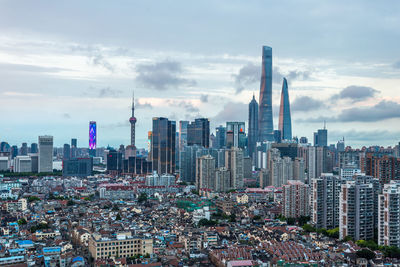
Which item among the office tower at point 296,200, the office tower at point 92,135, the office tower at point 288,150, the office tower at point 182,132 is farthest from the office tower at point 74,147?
the office tower at point 296,200

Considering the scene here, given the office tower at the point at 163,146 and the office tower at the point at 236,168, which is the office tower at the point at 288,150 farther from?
the office tower at the point at 236,168

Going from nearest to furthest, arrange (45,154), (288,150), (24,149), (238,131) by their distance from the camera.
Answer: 1. (45,154)
2. (288,150)
3. (238,131)
4. (24,149)

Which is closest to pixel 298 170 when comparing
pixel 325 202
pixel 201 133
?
pixel 325 202

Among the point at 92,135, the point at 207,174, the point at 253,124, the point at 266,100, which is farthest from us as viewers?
the point at 92,135

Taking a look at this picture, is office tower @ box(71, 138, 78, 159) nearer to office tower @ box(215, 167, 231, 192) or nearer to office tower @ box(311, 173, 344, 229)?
office tower @ box(215, 167, 231, 192)

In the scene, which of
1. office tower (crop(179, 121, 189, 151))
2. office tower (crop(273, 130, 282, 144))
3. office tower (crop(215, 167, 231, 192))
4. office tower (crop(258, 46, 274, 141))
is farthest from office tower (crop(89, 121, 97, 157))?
office tower (crop(215, 167, 231, 192))

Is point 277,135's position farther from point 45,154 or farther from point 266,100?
point 45,154

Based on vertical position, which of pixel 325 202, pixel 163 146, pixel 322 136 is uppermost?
pixel 322 136

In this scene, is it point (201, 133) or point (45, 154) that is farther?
point (201, 133)
